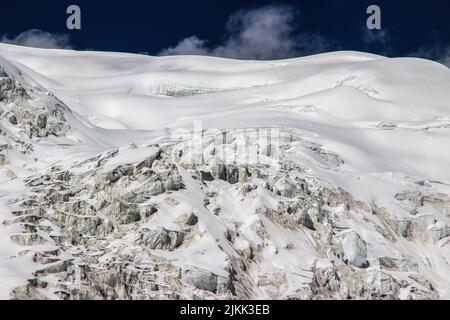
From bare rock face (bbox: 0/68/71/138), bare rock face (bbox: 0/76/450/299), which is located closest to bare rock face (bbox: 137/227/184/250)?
bare rock face (bbox: 0/76/450/299)

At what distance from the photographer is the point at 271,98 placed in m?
196

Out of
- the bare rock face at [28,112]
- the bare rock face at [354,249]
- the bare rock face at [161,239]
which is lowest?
the bare rock face at [354,249]

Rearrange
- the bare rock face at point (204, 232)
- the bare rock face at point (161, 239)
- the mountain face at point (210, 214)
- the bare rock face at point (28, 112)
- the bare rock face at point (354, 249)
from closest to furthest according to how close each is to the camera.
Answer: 1. the bare rock face at point (204, 232)
2. the mountain face at point (210, 214)
3. the bare rock face at point (161, 239)
4. the bare rock face at point (354, 249)
5. the bare rock face at point (28, 112)

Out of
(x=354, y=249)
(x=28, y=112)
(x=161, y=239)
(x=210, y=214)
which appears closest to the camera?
(x=161, y=239)

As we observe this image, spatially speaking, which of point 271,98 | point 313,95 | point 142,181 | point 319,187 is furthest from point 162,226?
point 271,98

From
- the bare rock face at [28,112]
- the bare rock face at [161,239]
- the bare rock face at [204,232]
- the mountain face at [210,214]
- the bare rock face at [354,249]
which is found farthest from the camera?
the bare rock face at [28,112]

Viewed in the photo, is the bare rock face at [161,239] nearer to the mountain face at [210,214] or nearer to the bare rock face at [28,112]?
the mountain face at [210,214]

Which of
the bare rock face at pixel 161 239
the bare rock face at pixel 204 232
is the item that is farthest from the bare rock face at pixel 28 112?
the bare rock face at pixel 161 239

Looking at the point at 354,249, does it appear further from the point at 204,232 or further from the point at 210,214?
the point at 204,232

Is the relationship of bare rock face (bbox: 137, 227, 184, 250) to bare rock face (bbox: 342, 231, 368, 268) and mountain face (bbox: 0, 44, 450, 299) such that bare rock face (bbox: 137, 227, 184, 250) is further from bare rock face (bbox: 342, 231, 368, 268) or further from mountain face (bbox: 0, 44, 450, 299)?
bare rock face (bbox: 342, 231, 368, 268)

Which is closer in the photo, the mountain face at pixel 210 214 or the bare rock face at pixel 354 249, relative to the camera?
the mountain face at pixel 210 214

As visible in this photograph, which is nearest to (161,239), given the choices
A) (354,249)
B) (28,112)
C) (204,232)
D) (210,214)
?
(204,232)

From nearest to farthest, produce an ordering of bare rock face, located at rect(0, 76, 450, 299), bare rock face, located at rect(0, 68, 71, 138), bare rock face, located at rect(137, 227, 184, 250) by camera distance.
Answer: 1. bare rock face, located at rect(0, 76, 450, 299)
2. bare rock face, located at rect(137, 227, 184, 250)
3. bare rock face, located at rect(0, 68, 71, 138)
